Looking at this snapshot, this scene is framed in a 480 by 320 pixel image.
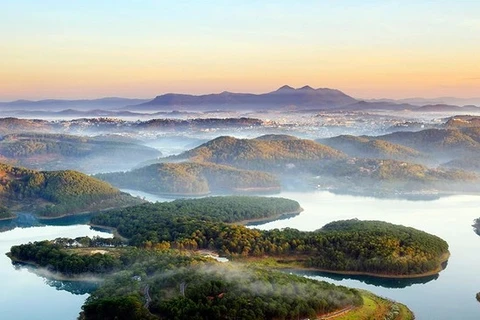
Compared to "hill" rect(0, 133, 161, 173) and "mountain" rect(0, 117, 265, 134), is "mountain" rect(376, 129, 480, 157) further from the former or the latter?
"hill" rect(0, 133, 161, 173)

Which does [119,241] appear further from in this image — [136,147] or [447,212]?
[136,147]

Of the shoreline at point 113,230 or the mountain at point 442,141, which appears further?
the mountain at point 442,141

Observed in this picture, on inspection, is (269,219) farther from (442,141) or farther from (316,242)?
(442,141)

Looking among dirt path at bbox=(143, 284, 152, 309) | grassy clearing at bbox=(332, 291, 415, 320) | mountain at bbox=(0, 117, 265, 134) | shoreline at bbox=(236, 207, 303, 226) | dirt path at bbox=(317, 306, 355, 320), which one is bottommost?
shoreline at bbox=(236, 207, 303, 226)

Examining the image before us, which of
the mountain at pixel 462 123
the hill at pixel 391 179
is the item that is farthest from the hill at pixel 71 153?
the mountain at pixel 462 123

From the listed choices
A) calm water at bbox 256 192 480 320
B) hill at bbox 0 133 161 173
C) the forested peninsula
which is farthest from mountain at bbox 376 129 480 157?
the forested peninsula

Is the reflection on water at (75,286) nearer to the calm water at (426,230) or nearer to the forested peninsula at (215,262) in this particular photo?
the forested peninsula at (215,262)

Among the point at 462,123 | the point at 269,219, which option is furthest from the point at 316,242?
the point at 462,123
